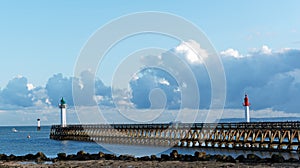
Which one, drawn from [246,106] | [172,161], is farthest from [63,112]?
[172,161]

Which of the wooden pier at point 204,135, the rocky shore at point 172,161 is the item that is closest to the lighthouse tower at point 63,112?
the wooden pier at point 204,135

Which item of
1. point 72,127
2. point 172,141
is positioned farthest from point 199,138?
point 72,127

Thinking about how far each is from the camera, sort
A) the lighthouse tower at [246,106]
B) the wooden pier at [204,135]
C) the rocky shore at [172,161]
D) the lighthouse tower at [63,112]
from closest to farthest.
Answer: the rocky shore at [172,161] < the wooden pier at [204,135] < the lighthouse tower at [246,106] < the lighthouse tower at [63,112]

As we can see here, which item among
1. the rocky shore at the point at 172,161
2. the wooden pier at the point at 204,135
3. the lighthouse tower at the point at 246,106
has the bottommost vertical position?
the rocky shore at the point at 172,161

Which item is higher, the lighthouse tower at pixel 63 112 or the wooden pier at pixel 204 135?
the lighthouse tower at pixel 63 112

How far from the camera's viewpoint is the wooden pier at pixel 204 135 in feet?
151

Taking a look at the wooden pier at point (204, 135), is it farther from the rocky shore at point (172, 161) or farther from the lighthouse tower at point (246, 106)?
the rocky shore at point (172, 161)

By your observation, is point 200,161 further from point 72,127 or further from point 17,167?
point 72,127

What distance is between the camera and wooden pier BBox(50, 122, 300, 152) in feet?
151

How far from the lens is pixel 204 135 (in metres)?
56.7

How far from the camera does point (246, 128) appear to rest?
5100 cm

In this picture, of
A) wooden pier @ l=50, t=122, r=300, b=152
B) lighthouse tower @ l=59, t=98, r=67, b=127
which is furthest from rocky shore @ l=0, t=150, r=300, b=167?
lighthouse tower @ l=59, t=98, r=67, b=127

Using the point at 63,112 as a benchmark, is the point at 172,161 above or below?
below

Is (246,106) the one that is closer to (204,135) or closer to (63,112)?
(204,135)
